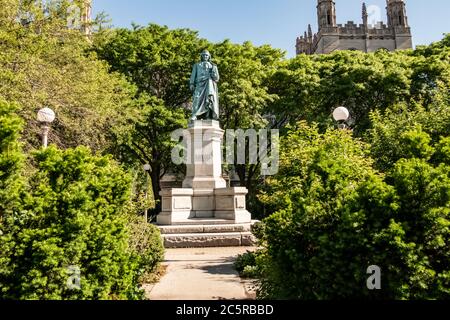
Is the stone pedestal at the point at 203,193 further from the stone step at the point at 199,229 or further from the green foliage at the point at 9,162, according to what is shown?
the green foliage at the point at 9,162

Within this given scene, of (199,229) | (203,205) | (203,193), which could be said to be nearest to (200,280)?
(199,229)

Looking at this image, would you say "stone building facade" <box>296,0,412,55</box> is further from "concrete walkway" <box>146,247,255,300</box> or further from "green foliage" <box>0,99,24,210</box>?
"green foliage" <box>0,99,24,210</box>

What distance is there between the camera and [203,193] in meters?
14.0

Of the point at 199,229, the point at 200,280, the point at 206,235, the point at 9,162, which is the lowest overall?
the point at 200,280

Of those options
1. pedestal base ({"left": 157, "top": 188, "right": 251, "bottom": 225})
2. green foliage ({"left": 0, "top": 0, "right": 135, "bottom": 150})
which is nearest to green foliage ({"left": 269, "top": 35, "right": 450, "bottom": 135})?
pedestal base ({"left": 157, "top": 188, "right": 251, "bottom": 225})

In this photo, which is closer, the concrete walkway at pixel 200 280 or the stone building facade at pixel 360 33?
the concrete walkway at pixel 200 280

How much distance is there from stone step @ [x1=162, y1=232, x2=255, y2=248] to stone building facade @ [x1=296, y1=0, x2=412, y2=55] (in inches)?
1828

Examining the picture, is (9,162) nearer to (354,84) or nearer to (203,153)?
(203,153)

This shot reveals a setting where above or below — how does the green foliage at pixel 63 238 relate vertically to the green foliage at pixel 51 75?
below

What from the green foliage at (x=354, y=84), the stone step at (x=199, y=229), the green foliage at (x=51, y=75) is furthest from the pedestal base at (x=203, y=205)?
the green foliage at (x=354, y=84)

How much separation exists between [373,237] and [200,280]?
169 inches

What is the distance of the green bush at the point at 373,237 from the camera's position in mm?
3236

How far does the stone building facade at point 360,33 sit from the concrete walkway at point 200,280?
4902 cm
